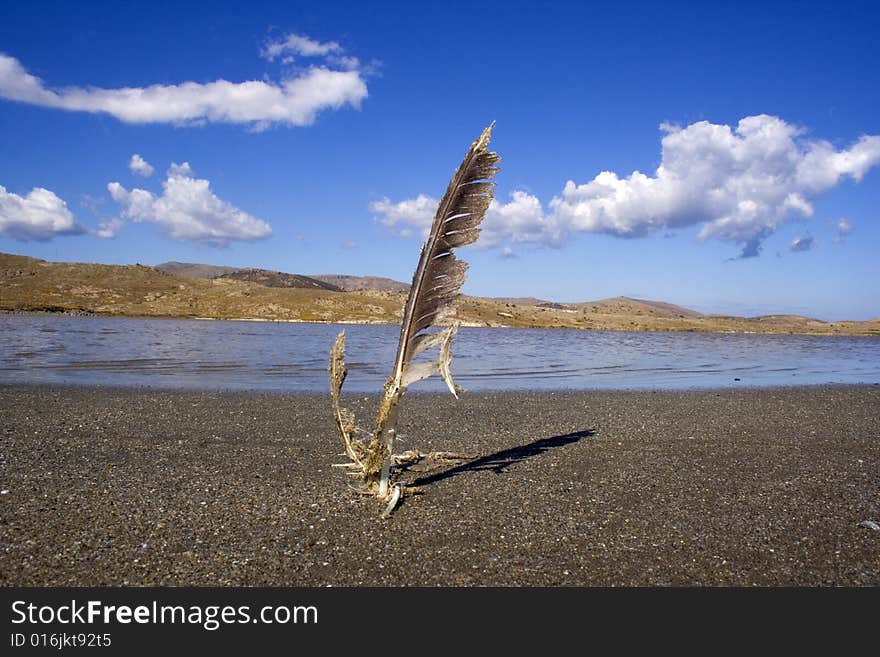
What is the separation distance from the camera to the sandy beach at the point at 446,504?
6012mm

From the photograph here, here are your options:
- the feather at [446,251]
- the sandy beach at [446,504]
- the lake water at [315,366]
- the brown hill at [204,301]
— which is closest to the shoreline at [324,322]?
the brown hill at [204,301]

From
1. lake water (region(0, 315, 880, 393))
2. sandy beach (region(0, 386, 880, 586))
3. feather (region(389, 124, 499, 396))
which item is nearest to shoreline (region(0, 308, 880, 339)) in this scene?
lake water (region(0, 315, 880, 393))

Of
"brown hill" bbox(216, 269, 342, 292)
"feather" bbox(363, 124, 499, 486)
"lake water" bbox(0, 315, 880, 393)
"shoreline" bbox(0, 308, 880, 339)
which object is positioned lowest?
"lake water" bbox(0, 315, 880, 393)

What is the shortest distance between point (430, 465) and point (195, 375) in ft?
54.3

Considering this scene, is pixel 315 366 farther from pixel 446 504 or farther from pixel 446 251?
pixel 446 504

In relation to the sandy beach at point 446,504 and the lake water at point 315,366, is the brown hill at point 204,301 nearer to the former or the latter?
the lake water at point 315,366

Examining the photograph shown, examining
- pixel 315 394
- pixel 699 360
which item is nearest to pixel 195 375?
pixel 315 394

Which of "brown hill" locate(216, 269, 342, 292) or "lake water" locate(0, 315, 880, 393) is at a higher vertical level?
"brown hill" locate(216, 269, 342, 292)

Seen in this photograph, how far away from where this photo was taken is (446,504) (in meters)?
8.16

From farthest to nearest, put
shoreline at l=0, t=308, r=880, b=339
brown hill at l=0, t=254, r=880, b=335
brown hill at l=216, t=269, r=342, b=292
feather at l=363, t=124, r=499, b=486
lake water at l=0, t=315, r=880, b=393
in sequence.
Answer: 1. brown hill at l=216, t=269, r=342, b=292
2. brown hill at l=0, t=254, r=880, b=335
3. shoreline at l=0, t=308, r=880, b=339
4. lake water at l=0, t=315, r=880, b=393
5. feather at l=363, t=124, r=499, b=486

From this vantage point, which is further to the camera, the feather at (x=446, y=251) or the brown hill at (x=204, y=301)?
the brown hill at (x=204, y=301)

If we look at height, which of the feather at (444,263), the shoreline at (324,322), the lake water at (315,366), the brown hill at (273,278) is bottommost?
the lake water at (315,366)

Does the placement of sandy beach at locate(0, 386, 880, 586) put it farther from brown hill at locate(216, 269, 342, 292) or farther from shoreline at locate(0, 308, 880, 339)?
brown hill at locate(216, 269, 342, 292)

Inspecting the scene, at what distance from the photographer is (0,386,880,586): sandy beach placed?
19.7ft
